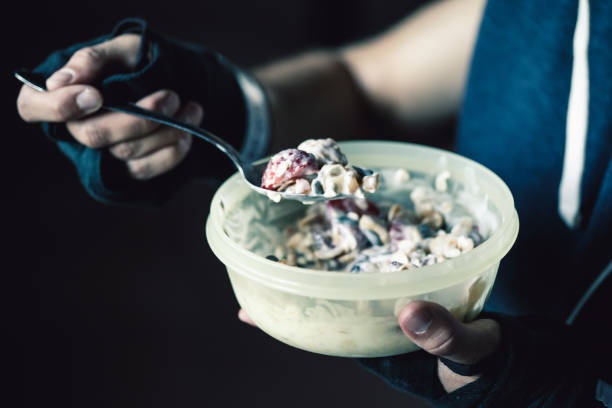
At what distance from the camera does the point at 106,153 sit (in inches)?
24.8

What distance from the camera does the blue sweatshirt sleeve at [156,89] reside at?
0.61 metres

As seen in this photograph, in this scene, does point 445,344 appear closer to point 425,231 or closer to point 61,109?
point 425,231

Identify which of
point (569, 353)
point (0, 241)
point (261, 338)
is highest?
point (569, 353)

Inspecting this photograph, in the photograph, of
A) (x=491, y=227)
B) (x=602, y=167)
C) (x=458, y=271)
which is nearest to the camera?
(x=458, y=271)

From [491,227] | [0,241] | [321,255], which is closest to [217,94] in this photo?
[321,255]

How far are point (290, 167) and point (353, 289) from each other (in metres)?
0.14

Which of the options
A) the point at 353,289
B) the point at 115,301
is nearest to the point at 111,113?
the point at 353,289

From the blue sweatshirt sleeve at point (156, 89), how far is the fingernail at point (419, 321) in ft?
1.27

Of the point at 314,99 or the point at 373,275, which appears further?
the point at 314,99

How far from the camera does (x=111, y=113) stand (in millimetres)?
598

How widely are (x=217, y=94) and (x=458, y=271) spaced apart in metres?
0.43

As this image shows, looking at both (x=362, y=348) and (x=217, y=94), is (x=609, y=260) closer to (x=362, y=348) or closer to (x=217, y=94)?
(x=362, y=348)

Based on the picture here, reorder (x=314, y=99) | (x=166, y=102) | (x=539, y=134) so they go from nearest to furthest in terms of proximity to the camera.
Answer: (x=166, y=102)
(x=539, y=134)
(x=314, y=99)

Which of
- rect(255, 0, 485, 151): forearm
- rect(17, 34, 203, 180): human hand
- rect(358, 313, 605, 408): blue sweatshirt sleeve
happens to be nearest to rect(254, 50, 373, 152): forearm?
rect(255, 0, 485, 151): forearm
